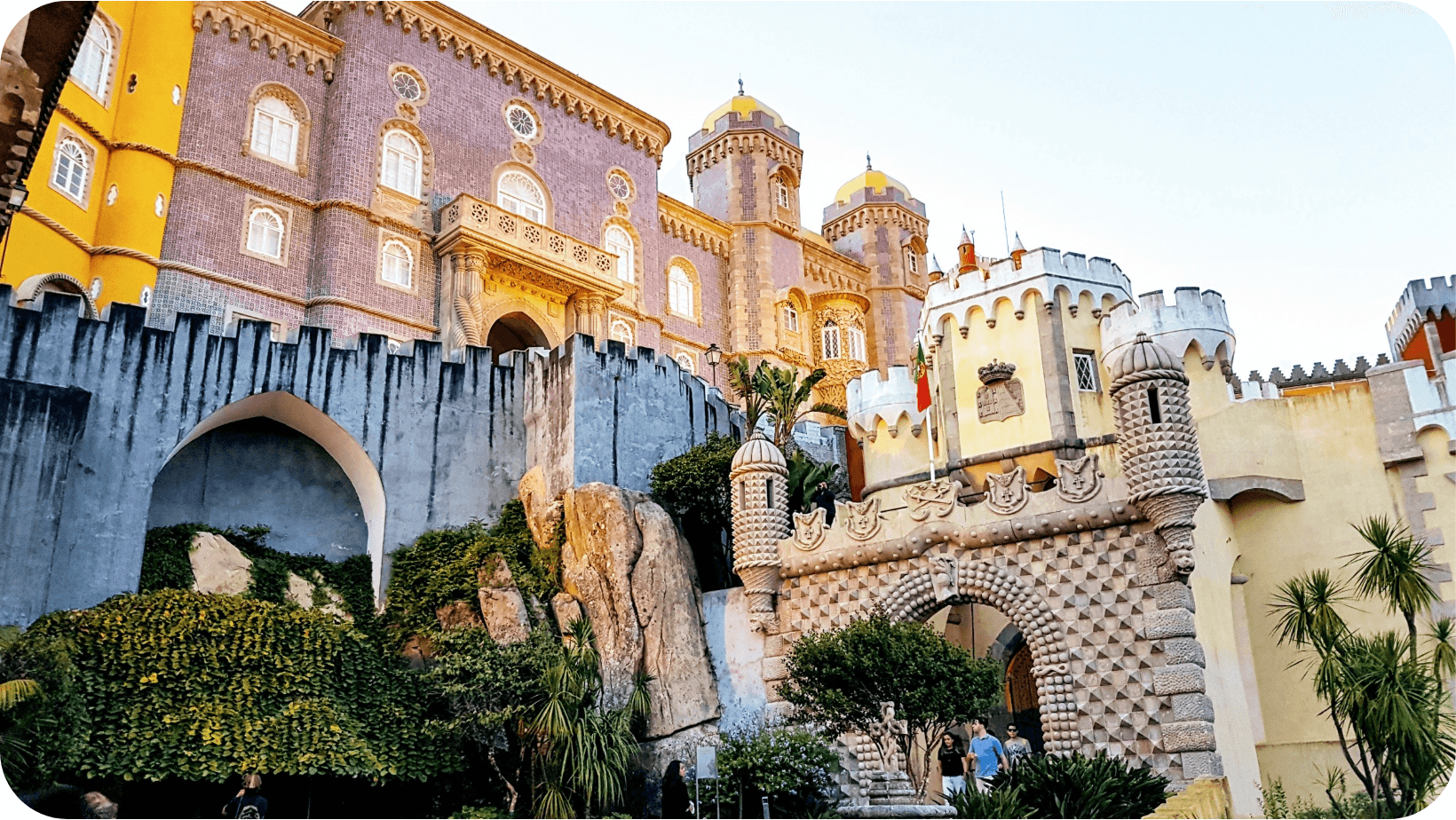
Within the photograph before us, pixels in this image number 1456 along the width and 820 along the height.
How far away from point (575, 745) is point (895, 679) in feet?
16.4

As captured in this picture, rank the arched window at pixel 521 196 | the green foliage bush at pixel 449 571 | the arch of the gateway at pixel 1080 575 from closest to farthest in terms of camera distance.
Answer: the arch of the gateway at pixel 1080 575
the green foliage bush at pixel 449 571
the arched window at pixel 521 196

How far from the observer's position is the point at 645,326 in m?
35.2

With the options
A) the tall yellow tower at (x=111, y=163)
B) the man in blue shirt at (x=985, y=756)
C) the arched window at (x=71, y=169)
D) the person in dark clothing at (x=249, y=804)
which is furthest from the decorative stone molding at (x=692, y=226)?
the man in blue shirt at (x=985, y=756)

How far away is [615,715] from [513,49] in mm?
22469

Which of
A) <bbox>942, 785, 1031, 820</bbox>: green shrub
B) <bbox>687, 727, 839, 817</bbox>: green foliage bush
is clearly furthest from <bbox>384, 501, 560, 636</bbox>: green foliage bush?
<bbox>942, 785, 1031, 820</bbox>: green shrub

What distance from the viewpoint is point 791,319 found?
135 ft

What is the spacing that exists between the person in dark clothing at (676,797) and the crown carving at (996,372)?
39.5 ft

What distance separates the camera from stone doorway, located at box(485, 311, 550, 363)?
31.1 metres

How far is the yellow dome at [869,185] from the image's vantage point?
152 ft

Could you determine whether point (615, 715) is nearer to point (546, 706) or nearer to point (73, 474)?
point (546, 706)

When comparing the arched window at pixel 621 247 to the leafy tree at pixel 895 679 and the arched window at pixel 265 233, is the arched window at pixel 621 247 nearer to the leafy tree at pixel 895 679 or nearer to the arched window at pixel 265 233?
the arched window at pixel 265 233

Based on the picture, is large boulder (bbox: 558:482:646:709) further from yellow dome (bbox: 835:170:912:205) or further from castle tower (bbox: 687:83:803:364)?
yellow dome (bbox: 835:170:912:205)

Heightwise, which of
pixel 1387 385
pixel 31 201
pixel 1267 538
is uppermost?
pixel 31 201

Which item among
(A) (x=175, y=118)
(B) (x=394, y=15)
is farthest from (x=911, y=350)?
(A) (x=175, y=118)
